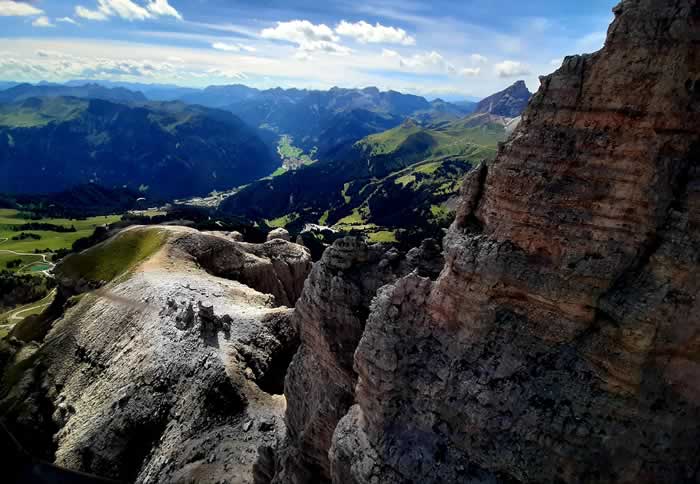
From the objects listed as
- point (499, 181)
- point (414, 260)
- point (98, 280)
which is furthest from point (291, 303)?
point (499, 181)

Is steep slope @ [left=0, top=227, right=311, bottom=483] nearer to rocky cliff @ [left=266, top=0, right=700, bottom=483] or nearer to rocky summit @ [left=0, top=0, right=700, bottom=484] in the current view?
rocky summit @ [left=0, top=0, right=700, bottom=484]

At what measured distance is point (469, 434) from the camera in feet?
81.1

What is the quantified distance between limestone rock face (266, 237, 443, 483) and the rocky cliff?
9.40 m

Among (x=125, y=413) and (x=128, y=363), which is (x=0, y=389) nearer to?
(x=128, y=363)

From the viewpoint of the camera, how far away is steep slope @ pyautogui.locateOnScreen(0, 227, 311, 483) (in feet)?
166

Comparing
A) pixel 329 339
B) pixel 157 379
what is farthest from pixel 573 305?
pixel 157 379

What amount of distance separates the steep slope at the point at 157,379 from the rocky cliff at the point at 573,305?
28333 mm

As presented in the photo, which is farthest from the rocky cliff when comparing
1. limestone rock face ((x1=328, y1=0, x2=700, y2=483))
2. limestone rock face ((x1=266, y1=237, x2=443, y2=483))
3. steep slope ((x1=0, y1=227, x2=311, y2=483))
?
steep slope ((x1=0, y1=227, x2=311, y2=483))

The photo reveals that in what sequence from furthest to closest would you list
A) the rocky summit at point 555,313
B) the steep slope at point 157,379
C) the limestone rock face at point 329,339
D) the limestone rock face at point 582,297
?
1. the steep slope at point 157,379
2. the limestone rock face at point 329,339
3. the rocky summit at point 555,313
4. the limestone rock face at point 582,297

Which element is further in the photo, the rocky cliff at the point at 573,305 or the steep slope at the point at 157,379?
the steep slope at the point at 157,379

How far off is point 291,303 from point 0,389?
57.7 meters

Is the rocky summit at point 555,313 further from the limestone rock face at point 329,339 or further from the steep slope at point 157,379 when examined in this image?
the steep slope at point 157,379

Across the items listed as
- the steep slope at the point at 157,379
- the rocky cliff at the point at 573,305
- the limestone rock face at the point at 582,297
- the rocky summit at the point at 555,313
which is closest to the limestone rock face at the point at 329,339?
the rocky summit at the point at 555,313

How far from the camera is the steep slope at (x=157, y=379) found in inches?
1988
